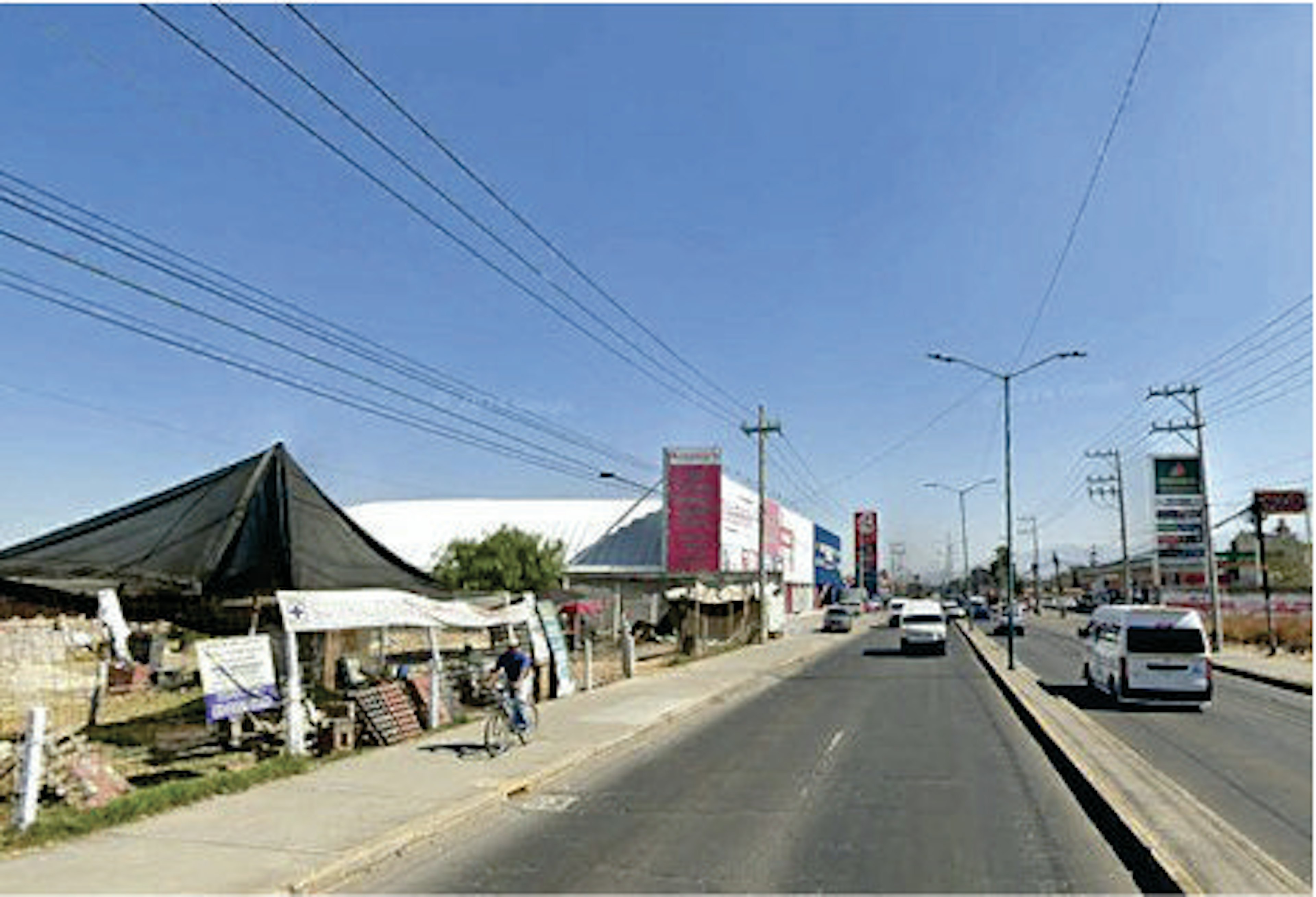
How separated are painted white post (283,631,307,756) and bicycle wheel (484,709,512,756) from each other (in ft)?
8.71

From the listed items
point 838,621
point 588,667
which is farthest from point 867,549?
point 588,667

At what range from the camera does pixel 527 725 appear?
55.5 ft

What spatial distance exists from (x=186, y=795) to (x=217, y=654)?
9.54 ft

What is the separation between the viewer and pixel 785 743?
17.9 meters

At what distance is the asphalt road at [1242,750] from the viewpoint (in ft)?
37.3

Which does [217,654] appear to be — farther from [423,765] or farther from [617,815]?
[617,815]

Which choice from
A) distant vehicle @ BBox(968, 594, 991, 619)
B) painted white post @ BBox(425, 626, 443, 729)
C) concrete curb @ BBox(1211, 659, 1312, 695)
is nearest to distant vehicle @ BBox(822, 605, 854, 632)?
concrete curb @ BBox(1211, 659, 1312, 695)

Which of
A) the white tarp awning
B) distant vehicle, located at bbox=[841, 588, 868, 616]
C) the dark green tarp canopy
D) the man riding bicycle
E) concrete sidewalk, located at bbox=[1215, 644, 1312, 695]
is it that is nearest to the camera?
the dark green tarp canopy

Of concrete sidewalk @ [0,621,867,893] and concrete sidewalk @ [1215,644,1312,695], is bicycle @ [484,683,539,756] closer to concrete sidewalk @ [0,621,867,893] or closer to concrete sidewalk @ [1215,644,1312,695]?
concrete sidewalk @ [0,621,867,893]

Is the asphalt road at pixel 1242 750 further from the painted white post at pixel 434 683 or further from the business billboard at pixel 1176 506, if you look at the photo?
the business billboard at pixel 1176 506

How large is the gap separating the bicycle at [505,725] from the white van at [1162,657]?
1408cm

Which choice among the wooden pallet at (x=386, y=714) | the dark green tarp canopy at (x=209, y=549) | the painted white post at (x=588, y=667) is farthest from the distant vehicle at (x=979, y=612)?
the dark green tarp canopy at (x=209, y=549)

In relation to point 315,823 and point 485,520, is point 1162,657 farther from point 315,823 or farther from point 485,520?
point 485,520

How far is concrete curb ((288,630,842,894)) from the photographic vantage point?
908 cm
